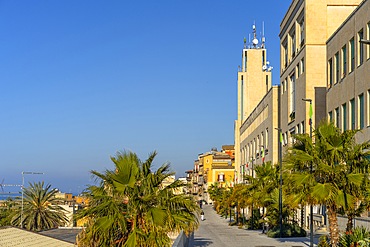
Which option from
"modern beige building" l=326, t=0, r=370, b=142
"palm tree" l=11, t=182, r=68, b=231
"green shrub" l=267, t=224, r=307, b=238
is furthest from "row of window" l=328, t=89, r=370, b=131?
"palm tree" l=11, t=182, r=68, b=231

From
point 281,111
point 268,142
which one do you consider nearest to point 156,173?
point 281,111

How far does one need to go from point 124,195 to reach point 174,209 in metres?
1.65

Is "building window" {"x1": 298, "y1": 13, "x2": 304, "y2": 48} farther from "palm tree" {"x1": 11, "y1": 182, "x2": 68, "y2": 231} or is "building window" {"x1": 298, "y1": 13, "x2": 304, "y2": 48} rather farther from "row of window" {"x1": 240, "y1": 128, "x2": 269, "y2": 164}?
"palm tree" {"x1": 11, "y1": 182, "x2": 68, "y2": 231}

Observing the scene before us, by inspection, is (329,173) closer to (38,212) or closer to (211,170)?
(38,212)

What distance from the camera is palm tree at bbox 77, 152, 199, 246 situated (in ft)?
66.2

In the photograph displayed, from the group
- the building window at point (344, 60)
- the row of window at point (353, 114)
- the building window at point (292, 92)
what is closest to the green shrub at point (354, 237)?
the row of window at point (353, 114)

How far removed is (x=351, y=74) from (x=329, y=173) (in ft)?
46.9

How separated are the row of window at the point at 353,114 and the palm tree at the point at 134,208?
17189 millimetres

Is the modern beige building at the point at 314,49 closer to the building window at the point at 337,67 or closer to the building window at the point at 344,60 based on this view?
the building window at the point at 337,67

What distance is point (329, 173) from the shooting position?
25891mm

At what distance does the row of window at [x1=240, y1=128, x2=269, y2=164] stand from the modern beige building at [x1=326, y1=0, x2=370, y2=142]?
28.7 meters

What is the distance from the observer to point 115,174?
70.2 feet

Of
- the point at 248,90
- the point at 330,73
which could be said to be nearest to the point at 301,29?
the point at 330,73

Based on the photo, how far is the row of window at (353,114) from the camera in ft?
118
